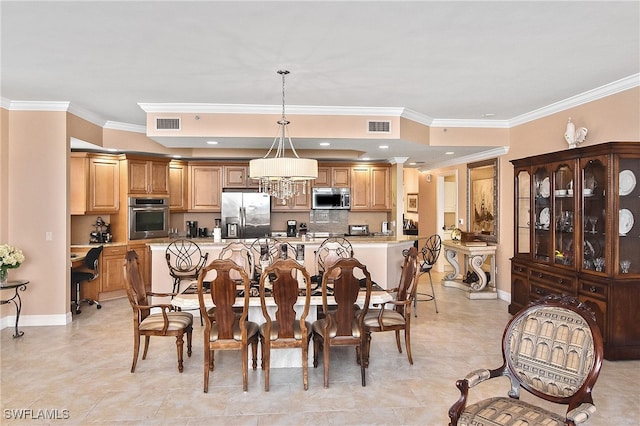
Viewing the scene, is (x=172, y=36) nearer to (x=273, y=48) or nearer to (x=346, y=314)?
(x=273, y=48)

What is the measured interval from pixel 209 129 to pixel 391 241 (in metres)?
2.94

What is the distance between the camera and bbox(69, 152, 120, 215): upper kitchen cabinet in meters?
6.30

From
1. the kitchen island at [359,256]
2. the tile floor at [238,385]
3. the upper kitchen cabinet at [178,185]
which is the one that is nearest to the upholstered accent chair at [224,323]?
the tile floor at [238,385]

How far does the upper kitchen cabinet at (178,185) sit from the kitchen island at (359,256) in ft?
6.14

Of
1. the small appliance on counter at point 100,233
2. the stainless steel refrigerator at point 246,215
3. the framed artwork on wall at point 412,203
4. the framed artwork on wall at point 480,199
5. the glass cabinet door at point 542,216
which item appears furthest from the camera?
the framed artwork on wall at point 412,203

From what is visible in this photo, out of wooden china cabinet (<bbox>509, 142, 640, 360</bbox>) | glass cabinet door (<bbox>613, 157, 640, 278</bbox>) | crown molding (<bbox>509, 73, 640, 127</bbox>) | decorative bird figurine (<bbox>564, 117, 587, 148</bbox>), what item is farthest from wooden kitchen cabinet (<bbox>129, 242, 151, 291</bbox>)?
glass cabinet door (<bbox>613, 157, 640, 278</bbox>)

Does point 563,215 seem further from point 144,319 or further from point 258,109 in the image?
point 144,319

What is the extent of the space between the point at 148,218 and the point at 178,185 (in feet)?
3.04

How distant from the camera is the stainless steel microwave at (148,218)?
667cm

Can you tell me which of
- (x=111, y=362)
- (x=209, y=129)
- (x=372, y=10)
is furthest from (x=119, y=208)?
(x=372, y=10)

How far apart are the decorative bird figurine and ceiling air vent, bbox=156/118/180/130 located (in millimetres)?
4702

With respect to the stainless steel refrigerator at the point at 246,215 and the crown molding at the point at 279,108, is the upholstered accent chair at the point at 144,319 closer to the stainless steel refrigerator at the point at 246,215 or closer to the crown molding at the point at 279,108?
the crown molding at the point at 279,108

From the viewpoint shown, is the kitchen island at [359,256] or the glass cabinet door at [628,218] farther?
the kitchen island at [359,256]

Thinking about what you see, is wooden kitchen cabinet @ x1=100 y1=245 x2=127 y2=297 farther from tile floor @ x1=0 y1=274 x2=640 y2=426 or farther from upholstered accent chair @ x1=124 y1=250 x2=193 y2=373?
upholstered accent chair @ x1=124 y1=250 x2=193 y2=373
